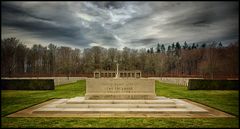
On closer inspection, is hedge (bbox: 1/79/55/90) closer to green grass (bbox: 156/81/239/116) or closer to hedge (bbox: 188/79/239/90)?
green grass (bbox: 156/81/239/116)

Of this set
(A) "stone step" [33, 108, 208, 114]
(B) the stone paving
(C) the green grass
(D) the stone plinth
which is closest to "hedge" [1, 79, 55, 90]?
(C) the green grass

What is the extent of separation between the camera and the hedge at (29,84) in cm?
2572

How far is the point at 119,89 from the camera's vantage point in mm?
14180

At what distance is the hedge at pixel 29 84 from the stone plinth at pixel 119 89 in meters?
13.0

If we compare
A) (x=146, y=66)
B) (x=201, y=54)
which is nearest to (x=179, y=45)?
(x=201, y=54)

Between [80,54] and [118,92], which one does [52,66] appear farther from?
[118,92]

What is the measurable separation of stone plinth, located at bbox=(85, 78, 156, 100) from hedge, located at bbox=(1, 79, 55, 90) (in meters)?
13.0

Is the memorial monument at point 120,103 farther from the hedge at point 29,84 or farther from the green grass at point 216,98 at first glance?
the hedge at point 29,84

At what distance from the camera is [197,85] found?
25.8 m

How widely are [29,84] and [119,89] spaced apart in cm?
1582

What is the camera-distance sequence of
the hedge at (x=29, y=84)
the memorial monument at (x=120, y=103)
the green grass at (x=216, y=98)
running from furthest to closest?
the hedge at (x=29, y=84), the green grass at (x=216, y=98), the memorial monument at (x=120, y=103)

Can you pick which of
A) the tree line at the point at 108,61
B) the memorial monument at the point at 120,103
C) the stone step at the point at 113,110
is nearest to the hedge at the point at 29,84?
the memorial monument at the point at 120,103

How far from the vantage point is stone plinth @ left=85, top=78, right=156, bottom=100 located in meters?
14.0

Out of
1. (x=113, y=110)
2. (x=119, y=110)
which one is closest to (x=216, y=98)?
(x=119, y=110)
